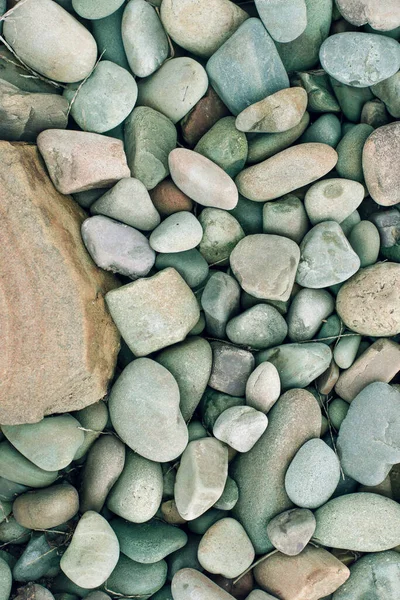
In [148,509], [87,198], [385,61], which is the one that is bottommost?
[148,509]

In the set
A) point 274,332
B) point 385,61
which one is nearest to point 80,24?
point 385,61

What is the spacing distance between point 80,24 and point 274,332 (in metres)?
1.35

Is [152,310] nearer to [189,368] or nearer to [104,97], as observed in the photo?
[189,368]

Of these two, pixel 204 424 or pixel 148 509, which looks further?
pixel 204 424

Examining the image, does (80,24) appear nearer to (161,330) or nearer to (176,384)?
(161,330)

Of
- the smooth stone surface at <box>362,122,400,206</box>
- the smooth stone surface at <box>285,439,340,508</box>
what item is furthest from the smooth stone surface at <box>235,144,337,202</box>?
the smooth stone surface at <box>285,439,340,508</box>

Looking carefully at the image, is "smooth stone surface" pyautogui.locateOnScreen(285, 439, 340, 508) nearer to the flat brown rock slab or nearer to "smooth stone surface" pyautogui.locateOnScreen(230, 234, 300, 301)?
"smooth stone surface" pyautogui.locateOnScreen(230, 234, 300, 301)

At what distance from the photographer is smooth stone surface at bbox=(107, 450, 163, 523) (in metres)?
2.13

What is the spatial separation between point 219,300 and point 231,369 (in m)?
0.27

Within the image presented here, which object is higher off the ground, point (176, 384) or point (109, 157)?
point (109, 157)

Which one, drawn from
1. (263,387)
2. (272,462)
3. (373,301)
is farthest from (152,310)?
(373,301)

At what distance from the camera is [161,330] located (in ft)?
7.13

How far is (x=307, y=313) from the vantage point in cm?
227

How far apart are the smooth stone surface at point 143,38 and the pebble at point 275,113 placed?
1.33 feet
